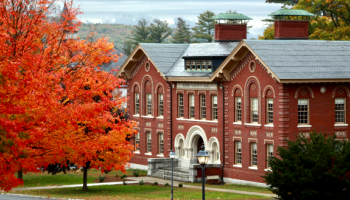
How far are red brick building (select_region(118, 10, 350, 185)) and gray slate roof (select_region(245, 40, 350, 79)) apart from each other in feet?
0.22

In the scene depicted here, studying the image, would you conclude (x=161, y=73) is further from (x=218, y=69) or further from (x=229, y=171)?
(x=229, y=171)

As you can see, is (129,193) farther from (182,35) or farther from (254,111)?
(182,35)

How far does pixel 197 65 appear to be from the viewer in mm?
48594

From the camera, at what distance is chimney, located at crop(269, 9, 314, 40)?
47344mm

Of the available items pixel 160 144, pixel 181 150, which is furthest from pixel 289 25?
pixel 160 144

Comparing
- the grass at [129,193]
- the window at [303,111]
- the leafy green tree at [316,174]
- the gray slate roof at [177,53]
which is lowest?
the grass at [129,193]

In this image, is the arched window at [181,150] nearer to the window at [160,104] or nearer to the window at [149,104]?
the window at [160,104]

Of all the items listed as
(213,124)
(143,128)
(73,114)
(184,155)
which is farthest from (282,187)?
(143,128)

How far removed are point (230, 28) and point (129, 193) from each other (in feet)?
62.2

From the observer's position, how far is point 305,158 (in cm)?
2825

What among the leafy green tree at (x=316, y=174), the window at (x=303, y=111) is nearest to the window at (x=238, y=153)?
the window at (x=303, y=111)

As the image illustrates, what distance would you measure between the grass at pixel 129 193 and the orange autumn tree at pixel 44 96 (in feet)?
8.00

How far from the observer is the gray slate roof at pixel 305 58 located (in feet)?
128

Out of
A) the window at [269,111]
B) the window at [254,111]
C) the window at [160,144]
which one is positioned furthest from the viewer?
the window at [160,144]
